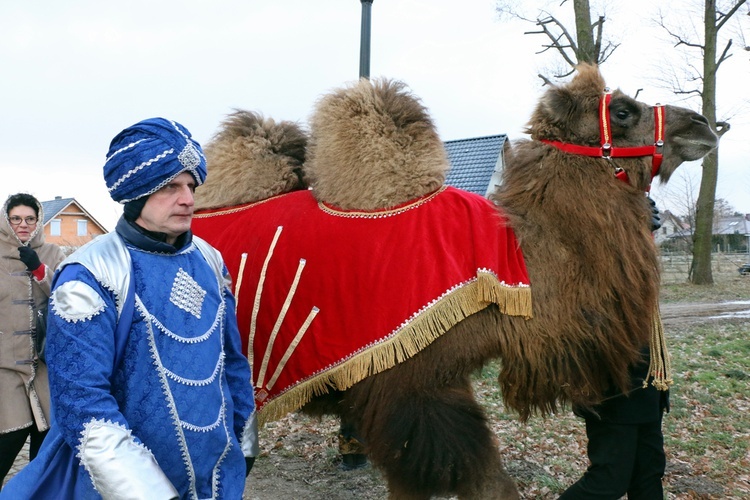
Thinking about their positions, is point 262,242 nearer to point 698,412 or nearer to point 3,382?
point 3,382

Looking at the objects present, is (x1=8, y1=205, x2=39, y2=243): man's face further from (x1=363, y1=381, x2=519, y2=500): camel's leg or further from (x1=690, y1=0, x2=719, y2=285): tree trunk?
(x1=690, y1=0, x2=719, y2=285): tree trunk

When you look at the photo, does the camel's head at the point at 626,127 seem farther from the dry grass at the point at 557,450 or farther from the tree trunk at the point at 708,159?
the tree trunk at the point at 708,159

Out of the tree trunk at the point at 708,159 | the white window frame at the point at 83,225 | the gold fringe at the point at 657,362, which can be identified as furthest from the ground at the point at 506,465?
the white window frame at the point at 83,225

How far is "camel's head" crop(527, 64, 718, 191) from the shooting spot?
10.9 feet

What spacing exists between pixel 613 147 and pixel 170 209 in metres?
2.20

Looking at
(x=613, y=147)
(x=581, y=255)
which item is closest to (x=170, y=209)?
(x=581, y=255)

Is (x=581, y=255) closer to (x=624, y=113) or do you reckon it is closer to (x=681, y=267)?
(x=624, y=113)

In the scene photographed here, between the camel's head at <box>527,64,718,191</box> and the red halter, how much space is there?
0.9 inches

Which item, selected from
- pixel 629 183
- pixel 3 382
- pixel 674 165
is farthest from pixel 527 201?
pixel 3 382

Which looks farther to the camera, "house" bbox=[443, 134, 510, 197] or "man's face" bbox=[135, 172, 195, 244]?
"house" bbox=[443, 134, 510, 197]

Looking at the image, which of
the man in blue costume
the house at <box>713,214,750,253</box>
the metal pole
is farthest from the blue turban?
the house at <box>713,214,750,253</box>

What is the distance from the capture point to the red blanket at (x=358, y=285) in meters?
2.95

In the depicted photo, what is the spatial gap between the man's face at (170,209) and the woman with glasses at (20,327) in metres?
2.45

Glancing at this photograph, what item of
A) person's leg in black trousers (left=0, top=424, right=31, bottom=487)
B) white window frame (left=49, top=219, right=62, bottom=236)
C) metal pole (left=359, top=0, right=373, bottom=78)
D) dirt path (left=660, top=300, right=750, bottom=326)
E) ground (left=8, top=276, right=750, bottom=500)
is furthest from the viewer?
white window frame (left=49, top=219, right=62, bottom=236)
